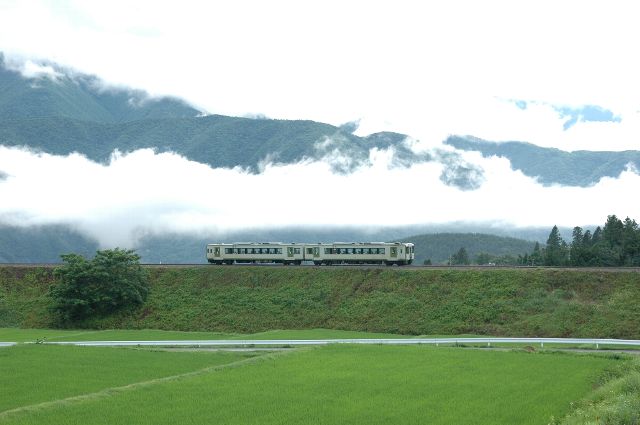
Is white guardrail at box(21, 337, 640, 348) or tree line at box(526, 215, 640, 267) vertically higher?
tree line at box(526, 215, 640, 267)

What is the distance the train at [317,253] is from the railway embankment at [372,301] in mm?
3919

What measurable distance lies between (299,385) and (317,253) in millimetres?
41722

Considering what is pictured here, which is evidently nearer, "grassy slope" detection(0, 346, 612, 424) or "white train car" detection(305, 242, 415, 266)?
"grassy slope" detection(0, 346, 612, 424)

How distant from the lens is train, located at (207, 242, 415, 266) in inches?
2542

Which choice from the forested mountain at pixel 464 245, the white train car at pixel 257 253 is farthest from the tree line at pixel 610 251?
the forested mountain at pixel 464 245

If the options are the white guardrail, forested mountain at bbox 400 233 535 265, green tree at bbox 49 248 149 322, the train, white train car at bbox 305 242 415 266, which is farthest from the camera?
forested mountain at bbox 400 233 535 265

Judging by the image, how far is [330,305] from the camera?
55812mm

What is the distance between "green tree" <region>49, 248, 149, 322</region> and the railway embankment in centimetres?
119

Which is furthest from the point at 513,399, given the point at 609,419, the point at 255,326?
the point at 255,326

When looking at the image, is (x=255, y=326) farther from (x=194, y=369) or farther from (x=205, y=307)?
(x=194, y=369)

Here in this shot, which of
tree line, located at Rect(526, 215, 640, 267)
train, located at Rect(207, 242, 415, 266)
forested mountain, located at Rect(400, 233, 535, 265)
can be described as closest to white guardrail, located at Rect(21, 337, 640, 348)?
train, located at Rect(207, 242, 415, 266)

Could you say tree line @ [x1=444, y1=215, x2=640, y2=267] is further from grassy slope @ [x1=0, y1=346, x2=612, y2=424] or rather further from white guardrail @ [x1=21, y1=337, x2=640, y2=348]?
grassy slope @ [x1=0, y1=346, x2=612, y2=424]

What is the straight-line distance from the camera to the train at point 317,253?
64562 mm

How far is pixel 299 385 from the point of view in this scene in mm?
25609
